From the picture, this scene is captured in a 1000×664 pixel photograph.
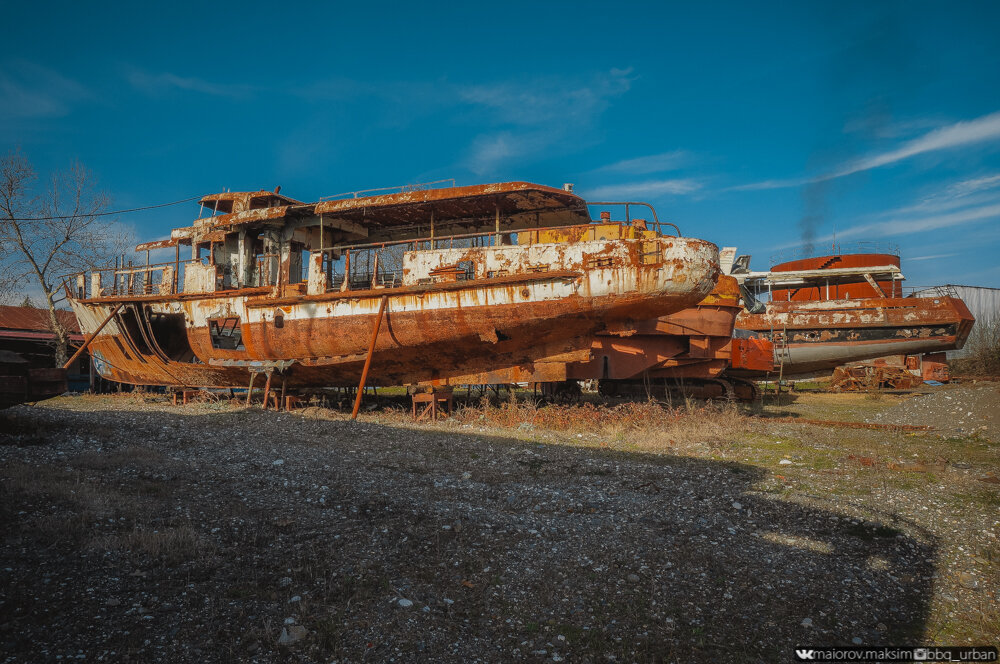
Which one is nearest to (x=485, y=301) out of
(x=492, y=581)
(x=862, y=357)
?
(x=492, y=581)

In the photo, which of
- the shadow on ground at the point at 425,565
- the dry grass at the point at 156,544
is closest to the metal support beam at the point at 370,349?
the shadow on ground at the point at 425,565

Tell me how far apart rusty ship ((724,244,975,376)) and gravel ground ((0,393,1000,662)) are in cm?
1321

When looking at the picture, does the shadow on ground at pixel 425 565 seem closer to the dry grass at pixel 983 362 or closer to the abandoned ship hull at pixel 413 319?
the abandoned ship hull at pixel 413 319

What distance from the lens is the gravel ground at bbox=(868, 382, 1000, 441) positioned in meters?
9.41

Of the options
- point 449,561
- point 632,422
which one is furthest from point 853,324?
point 449,561

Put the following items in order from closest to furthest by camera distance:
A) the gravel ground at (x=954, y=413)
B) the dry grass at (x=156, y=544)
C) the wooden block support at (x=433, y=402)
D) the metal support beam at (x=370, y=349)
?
the dry grass at (x=156, y=544)
the gravel ground at (x=954, y=413)
the metal support beam at (x=370, y=349)
the wooden block support at (x=433, y=402)

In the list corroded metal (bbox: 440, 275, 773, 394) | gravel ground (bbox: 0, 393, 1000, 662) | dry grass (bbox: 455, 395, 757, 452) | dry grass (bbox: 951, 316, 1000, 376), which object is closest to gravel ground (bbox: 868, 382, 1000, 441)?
dry grass (bbox: 455, 395, 757, 452)

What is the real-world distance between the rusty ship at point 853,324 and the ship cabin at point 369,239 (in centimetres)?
897

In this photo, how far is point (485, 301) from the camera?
1051 cm

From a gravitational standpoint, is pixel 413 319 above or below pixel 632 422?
above

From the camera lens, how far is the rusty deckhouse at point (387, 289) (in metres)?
10.2

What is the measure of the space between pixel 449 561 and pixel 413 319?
7432 mm

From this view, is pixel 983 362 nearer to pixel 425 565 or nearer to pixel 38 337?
pixel 425 565

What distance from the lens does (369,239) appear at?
46.1ft
